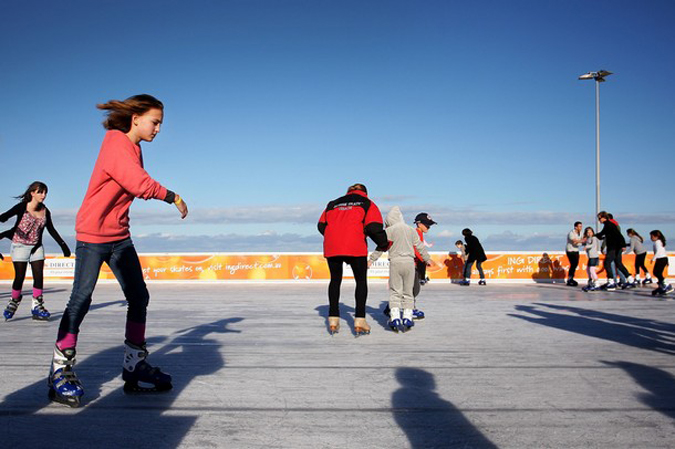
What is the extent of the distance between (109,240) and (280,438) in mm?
1733

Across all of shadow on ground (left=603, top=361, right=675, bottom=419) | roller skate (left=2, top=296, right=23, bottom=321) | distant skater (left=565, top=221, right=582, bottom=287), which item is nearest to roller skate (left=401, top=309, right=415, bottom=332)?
shadow on ground (left=603, top=361, right=675, bottom=419)

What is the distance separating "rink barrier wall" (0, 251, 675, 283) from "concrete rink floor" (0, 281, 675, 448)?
11283 millimetres

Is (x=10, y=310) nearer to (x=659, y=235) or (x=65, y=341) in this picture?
(x=65, y=341)

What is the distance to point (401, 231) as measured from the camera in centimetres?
754

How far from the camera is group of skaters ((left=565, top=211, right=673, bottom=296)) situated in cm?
1441

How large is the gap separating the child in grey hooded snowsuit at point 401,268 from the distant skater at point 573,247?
11176 mm

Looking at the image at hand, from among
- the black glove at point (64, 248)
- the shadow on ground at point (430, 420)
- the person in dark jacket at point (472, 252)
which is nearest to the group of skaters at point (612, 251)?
the person in dark jacket at point (472, 252)

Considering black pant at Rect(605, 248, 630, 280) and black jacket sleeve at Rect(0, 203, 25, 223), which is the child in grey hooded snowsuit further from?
black pant at Rect(605, 248, 630, 280)

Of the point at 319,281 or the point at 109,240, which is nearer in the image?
the point at 109,240

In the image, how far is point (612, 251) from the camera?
1498 cm

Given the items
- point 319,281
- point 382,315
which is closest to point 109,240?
point 382,315

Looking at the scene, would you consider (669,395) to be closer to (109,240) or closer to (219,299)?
(109,240)

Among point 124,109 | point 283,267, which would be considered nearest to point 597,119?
point 283,267

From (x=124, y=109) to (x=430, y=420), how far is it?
2.75 m
